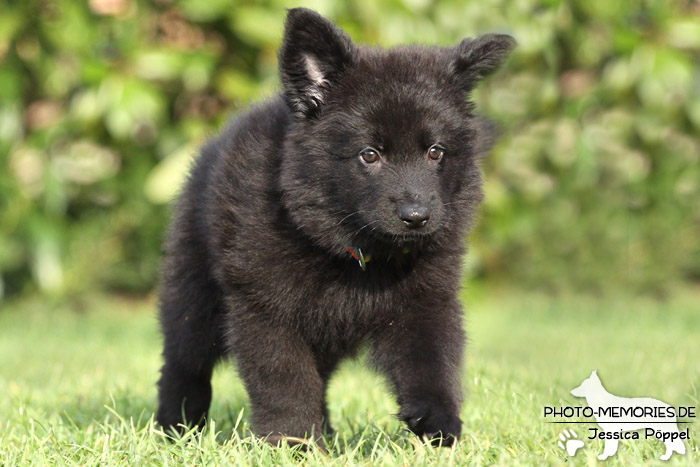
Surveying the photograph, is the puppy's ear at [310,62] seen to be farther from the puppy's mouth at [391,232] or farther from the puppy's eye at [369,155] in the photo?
the puppy's mouth at [391,232]

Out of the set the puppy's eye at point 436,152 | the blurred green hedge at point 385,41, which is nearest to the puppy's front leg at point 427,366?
the puppy's eye at point 436,152

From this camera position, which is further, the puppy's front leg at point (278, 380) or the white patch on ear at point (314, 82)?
the white patch on ear at point (314, 82)

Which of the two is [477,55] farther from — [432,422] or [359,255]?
[432,422]

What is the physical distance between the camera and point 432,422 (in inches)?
116

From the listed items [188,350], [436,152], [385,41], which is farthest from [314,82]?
[385,41]

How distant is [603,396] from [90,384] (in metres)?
2.80

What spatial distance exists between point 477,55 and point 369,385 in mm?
2105

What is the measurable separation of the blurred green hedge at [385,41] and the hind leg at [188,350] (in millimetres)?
3402

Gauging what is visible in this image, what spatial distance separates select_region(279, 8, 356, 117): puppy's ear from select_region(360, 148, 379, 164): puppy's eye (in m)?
0.26

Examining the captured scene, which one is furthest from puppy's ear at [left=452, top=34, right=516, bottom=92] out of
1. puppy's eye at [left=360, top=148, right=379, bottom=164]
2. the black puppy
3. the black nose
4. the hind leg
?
the hind leg

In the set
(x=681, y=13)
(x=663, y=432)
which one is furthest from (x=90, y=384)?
(x=681, y=13)

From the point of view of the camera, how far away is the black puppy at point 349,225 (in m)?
3.09

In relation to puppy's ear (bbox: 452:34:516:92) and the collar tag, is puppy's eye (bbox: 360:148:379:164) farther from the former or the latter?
puppy's ear (bbox: 452:34:516:92)

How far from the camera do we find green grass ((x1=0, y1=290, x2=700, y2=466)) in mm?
2922
